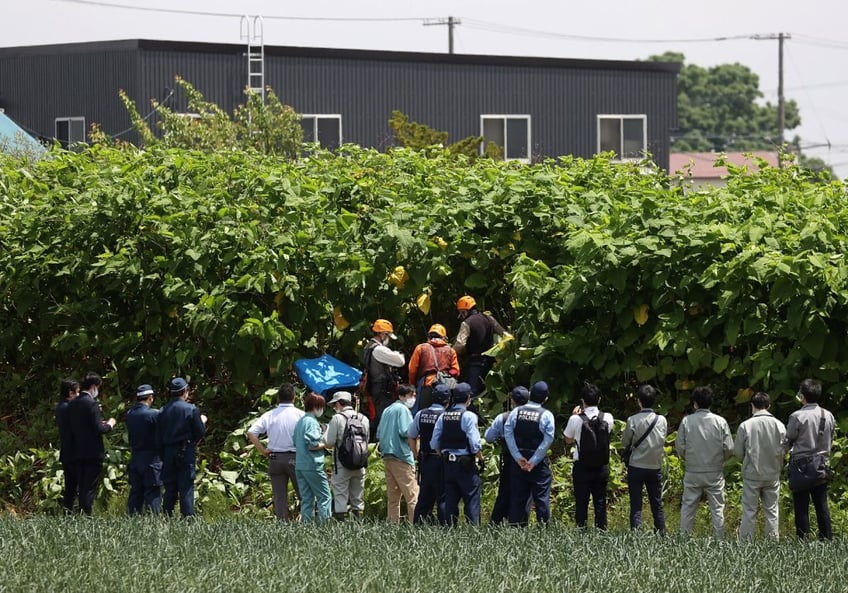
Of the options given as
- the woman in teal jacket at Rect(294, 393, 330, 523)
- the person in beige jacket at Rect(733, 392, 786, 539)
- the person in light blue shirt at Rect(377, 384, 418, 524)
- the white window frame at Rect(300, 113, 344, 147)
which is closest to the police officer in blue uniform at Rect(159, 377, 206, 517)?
the woman in teal jacket at Rect(294, 393, 330, 523)

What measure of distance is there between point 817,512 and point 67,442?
7.57 m

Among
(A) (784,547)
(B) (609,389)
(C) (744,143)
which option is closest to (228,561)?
(A) (784,547)

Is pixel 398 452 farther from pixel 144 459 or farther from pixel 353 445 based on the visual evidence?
pixel 144 459

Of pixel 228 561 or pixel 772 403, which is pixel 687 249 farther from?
pixel 228 561

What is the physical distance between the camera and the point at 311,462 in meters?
14.6

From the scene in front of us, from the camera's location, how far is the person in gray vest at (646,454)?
1391 cm

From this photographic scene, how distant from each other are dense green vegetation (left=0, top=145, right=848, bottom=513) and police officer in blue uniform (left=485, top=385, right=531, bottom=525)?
1026mm

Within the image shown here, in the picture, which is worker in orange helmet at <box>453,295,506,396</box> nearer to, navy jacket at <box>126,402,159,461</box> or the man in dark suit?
navy jacket at <box>126,402,159,461</box>

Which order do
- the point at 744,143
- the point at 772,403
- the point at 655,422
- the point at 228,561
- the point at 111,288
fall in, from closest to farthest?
the point at 228,561 → the point at 655,422 → the point at 772,403 → the point at 111,288 → the point at 744,143

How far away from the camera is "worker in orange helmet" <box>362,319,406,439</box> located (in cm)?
1648

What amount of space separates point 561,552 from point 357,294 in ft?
22.2

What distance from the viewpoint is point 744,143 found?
131375 mm

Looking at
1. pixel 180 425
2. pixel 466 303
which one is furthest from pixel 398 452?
pixel 466 303

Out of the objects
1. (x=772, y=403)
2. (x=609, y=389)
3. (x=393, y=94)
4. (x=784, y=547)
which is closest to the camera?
(x=784, y=547)
